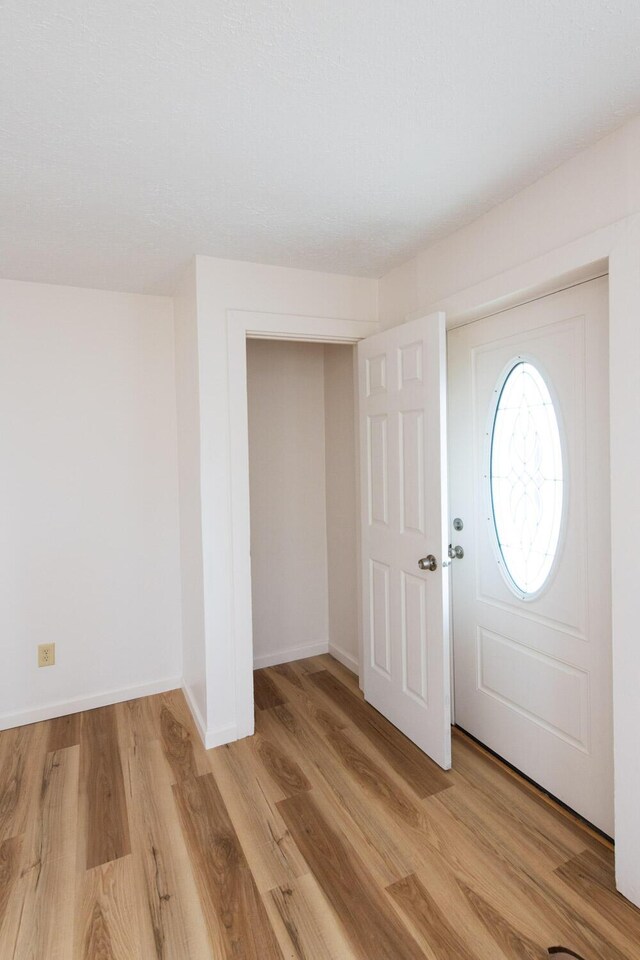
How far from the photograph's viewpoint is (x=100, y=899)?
1.60 meters

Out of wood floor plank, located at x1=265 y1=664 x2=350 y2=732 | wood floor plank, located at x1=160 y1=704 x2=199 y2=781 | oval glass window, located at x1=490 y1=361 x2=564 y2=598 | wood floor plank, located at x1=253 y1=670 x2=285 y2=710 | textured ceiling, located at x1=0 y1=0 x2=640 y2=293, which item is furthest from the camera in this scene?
wood floor plank, located at x1=253 y1=670 x2=285 y2=710

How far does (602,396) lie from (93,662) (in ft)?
9.15

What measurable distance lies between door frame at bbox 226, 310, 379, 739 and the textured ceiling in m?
0.42

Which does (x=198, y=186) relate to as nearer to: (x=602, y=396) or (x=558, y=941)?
(x=602, y=396)

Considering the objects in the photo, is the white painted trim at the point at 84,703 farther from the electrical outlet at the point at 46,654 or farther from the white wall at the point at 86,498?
the electrical outlet at the point at 46,654

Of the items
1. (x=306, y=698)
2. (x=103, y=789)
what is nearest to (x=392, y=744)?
(x=306, y=698)

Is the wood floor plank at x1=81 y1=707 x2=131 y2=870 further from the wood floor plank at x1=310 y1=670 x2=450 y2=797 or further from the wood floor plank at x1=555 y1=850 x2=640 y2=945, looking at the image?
the wood floor plank at x1=555 y1=850 x2=640 y2=945

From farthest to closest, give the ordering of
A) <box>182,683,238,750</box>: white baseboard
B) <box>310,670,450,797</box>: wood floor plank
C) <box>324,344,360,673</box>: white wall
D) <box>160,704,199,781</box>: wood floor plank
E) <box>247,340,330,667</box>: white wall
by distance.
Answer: <box>247,340,330,667</box>: white wall → <box>324,344,360,673</box>: white wall → <box>182,683,238,750</box>: white baseboard → <box>160,704,199,781</box>: wood floor plank → <box>310,670,450,797</box>: wood floor plank

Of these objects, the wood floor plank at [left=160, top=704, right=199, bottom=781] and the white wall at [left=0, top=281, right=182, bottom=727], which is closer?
the wood floor plank at [left=160, top=704, right=199, bottom=781]

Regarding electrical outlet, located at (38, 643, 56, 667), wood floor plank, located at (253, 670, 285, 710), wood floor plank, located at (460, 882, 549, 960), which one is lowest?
wood floor plank, located at (460, 882, 549, 960)

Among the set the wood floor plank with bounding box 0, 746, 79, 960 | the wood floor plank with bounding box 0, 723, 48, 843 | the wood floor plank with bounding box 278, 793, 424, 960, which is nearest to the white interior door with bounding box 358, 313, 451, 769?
the wood floor plank with bounding box 278, 793, 424, 960

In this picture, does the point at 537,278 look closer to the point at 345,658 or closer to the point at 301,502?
the point at 301,502

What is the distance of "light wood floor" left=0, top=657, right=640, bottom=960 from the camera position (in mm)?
1451

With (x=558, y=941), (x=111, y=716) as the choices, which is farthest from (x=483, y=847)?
(x=111, y=716)
